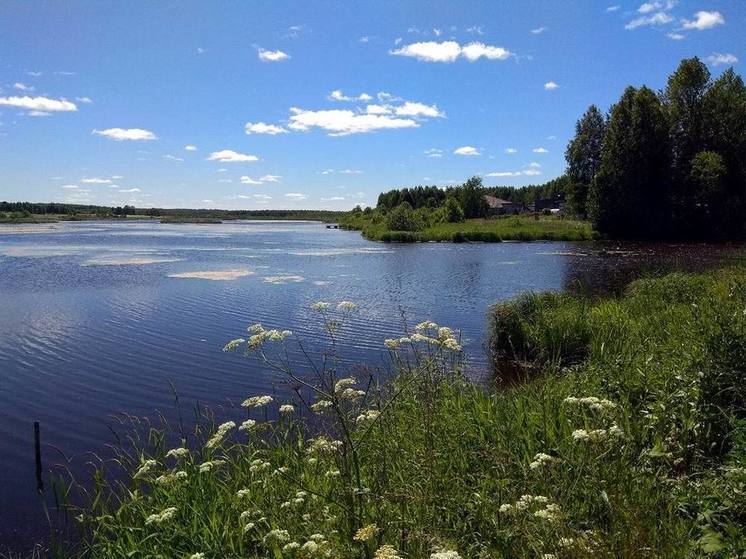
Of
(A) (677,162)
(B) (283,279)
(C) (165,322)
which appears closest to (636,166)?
Answer: (A) (677,162)

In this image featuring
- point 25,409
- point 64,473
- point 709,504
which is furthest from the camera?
point 25,409

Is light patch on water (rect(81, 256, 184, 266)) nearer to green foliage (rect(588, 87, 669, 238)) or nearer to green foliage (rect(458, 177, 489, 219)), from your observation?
green foliage (rect(588, 87, 669, 238))

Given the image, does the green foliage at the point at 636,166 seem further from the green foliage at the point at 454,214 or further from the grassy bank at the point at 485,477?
the grassy bank at the point at 485,477

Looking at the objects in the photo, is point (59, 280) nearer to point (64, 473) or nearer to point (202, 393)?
point (202, 393)

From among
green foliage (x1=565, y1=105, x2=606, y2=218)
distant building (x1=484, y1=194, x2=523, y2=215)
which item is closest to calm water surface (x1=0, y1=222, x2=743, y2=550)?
green foliage (x1=565, y1=105, x2=606, y2=218)

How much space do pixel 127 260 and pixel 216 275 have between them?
13.0 m

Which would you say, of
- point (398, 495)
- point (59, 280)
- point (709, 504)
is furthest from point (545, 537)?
point (59, 280)

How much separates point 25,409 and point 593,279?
936 inches

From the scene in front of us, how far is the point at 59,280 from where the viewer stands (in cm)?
2820

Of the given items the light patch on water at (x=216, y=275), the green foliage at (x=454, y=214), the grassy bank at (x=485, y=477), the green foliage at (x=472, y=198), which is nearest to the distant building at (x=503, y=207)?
the green foliage at (x=472, y=198)

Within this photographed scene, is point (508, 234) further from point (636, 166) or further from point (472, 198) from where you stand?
point (472, 198)

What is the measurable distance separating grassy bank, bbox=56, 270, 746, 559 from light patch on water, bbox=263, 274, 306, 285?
2122 centimetres

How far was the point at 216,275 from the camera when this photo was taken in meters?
30.9

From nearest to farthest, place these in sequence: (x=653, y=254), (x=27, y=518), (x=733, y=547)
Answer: (x=733, y=547) < (x=27, y=518) < (x=653, y=254)
